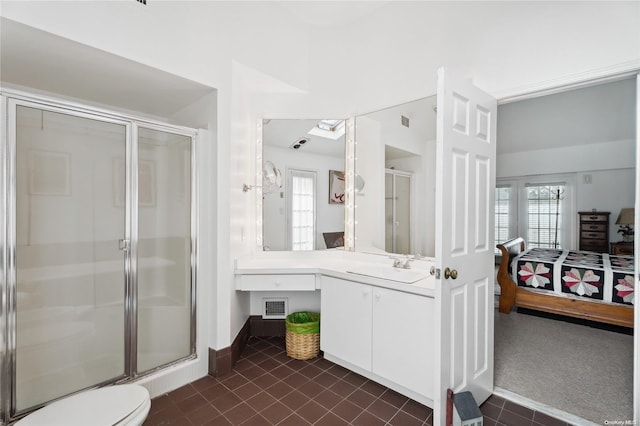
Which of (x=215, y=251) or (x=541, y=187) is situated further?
(x=541, y=187)

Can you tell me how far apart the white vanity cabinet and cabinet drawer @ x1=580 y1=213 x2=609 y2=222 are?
5.18m

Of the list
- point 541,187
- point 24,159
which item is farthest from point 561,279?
point 24,159

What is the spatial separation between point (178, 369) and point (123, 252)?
35.8 inches

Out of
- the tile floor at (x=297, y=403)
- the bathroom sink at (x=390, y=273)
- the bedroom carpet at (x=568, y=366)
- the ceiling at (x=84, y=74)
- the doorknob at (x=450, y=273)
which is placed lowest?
the tile floor at (x=297, y=403)

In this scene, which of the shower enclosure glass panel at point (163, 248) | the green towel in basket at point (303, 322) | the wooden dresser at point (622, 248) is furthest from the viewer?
the wooden dresser at point (622, 248)

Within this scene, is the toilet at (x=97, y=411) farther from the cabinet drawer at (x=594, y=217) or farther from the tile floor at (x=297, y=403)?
the cabinet drawer at (x=594, y=217)

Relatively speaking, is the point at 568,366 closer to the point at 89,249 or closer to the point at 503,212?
the point at 89,249

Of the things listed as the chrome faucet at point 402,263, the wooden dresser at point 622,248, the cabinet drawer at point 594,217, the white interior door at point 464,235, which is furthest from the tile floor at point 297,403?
the cabinet drawer at point 594,217

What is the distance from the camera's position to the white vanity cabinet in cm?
192

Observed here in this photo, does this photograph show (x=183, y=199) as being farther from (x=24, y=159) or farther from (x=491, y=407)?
(x=491, y=407)

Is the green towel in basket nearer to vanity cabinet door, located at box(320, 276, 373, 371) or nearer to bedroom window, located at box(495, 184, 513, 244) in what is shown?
vanity cabinet door, located at box(320, 276, 373, 371)

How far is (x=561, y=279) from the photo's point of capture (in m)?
3.49

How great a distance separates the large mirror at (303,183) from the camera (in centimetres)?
287

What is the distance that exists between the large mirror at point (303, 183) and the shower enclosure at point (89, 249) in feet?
2.40
